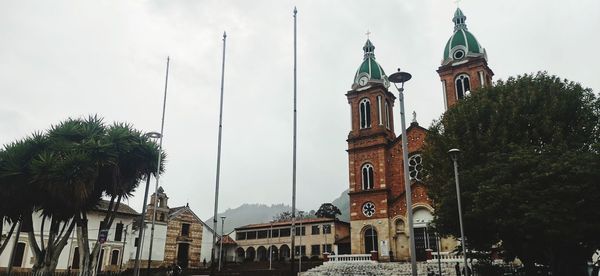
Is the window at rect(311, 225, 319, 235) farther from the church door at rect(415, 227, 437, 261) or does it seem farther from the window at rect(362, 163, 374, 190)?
the church door at rect(415, 227, 437, 261)

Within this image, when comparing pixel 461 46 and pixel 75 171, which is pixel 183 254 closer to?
pixel 75 171

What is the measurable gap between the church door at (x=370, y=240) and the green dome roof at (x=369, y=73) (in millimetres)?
14891

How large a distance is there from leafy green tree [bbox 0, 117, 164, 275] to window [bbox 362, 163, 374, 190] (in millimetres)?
21819

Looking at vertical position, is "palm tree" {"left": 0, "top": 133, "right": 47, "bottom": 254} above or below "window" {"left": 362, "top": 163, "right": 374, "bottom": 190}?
below

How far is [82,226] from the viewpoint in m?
21.3

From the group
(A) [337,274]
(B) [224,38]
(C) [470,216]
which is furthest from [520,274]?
(B) [224,38]

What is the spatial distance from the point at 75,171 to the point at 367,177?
26238mm

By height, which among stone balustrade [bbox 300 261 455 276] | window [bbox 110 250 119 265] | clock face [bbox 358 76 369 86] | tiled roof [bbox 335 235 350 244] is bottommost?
stone balustrade [bbox 300 261 455 276]

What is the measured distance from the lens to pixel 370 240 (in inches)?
1497

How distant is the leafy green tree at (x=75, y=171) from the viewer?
20.4 metres

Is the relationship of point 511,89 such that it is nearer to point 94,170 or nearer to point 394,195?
point 394,195

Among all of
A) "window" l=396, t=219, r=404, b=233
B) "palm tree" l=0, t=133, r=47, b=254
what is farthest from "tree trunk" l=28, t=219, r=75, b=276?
"window" l=396, t=219, r=404, b=233

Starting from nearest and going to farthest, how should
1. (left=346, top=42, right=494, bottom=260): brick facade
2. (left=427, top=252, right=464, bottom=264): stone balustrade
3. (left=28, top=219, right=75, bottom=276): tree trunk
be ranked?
(left=28, top=219, right=75, bottom=276): tree trunk → (left=427, top=252, right=464, bottom=264): stone balustrade → (left=346, top=42, right=494, bottom=260): brick facade

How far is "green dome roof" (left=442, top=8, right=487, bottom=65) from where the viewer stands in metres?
39.4
